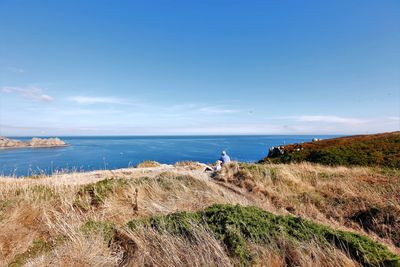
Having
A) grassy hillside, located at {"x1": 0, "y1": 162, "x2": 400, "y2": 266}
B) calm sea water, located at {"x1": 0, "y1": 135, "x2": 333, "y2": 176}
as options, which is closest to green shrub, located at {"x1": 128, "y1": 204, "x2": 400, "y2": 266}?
grassy hillside, located at {"x1": 0, "y1": 162, "x2": 400, "y2": 266}

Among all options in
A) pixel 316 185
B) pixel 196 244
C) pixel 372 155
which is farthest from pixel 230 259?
pixel 372 155

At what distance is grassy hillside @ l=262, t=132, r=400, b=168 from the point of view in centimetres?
1773

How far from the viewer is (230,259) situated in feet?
12.7

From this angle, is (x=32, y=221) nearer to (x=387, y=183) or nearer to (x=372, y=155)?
(x=387, y=183)

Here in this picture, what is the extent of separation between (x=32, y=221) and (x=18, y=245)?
1.25 metres

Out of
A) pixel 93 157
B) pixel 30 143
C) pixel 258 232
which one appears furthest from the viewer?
pixel 30 143

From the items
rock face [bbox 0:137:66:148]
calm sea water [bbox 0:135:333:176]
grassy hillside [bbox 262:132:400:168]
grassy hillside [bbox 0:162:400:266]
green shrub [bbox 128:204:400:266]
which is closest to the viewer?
grassy hillside [bbox 0:162:400:266]

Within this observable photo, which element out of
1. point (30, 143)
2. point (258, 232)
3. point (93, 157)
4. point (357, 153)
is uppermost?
point (357, 153)

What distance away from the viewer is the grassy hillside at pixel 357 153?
58.2 ft

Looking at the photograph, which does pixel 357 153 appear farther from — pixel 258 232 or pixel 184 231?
pixel 184 231

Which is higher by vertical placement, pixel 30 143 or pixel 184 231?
pixel 184 231

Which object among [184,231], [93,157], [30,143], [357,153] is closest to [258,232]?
[184,231]

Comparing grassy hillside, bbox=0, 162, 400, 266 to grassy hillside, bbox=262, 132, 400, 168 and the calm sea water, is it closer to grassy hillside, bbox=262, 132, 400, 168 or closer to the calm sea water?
the calm sea water

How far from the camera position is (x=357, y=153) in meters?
19.7
